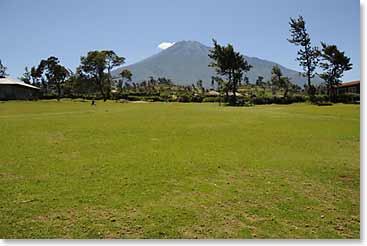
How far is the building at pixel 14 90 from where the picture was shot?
32.4 meters

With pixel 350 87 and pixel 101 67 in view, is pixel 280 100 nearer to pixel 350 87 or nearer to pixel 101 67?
pixel 350 87

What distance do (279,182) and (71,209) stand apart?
2578 millimetres

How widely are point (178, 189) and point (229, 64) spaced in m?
30.3

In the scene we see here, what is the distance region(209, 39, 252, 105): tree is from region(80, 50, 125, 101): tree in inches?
357

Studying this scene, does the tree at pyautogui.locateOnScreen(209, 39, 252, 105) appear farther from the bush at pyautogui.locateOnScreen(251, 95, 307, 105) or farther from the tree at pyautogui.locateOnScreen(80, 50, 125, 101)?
the tree at pyautogui.locateOnScreen(80, 50, 125, 101)

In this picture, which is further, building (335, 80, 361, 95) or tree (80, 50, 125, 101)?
tree (80, 50, 125, 101)

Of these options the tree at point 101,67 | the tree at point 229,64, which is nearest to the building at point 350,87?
the tree at point 229,64

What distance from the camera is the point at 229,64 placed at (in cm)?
3334

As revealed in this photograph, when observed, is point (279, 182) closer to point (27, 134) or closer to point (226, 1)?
point (226, 1)

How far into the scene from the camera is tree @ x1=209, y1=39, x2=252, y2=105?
32688 mm

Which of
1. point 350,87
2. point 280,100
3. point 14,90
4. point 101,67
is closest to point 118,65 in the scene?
point 101,67

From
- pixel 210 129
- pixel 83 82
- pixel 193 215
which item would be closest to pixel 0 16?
pixel 193 215

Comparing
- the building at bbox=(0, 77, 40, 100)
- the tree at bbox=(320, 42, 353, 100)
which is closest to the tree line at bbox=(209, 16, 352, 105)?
the tree at bbox=(320, 42, 353, 100)

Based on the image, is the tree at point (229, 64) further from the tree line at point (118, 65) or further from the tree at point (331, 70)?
the tree at point (331, 70)
